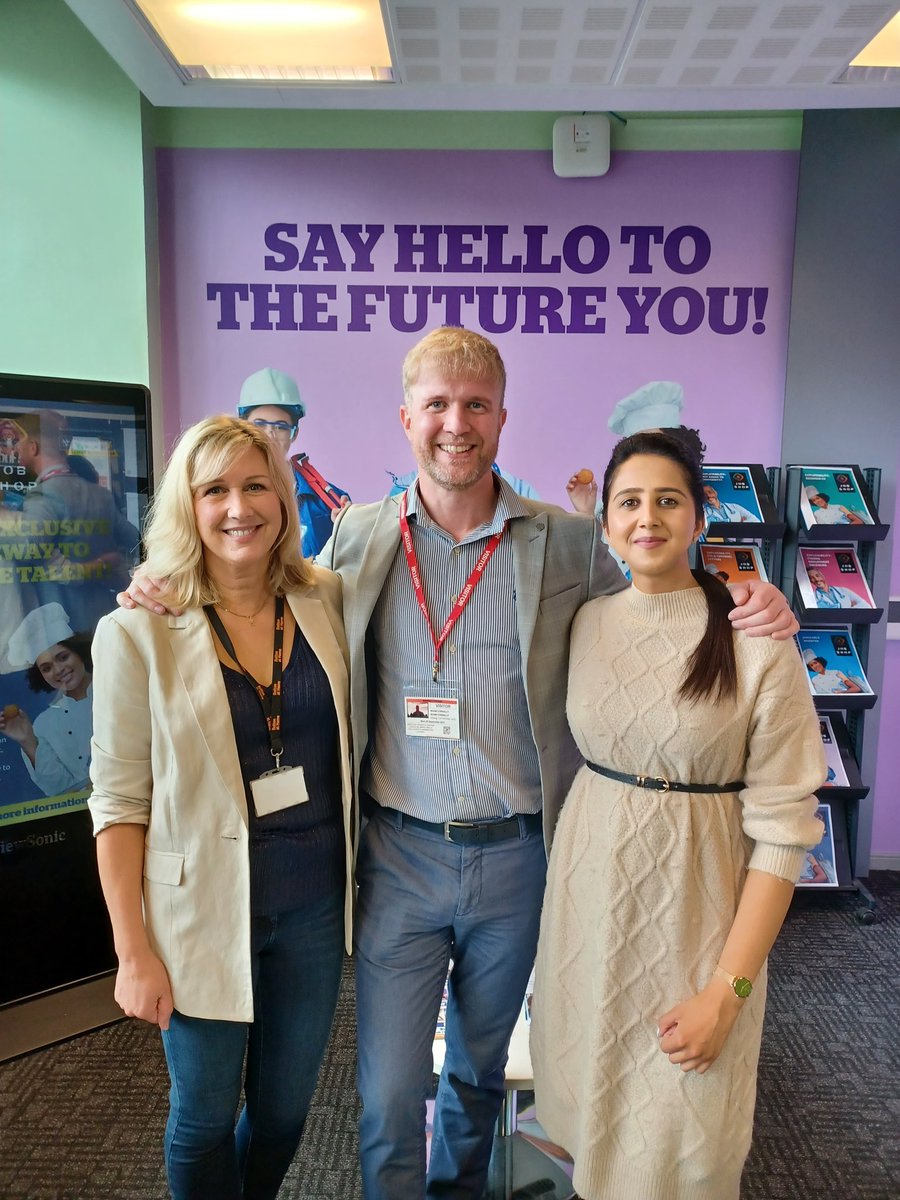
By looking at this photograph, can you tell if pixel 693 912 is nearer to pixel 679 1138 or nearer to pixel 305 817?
pixel 679 1138

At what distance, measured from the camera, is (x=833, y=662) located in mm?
3568

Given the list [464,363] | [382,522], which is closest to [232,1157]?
[382,522]

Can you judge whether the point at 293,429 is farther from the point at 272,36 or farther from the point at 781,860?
the point at 781,860

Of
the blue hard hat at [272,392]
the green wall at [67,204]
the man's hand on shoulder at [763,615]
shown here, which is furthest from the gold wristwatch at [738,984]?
the green wall at [67,204]

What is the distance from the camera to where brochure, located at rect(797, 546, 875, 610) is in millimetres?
3445

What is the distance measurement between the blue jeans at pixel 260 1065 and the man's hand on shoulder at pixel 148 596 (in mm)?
617

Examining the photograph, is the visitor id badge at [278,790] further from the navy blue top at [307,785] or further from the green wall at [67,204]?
the green wall at [67,204]

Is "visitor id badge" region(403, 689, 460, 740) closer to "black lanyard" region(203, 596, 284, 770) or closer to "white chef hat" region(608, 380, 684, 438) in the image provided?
"black lanyard" region(203, 596, 284, 770)

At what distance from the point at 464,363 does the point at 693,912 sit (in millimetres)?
1155

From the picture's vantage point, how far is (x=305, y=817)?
156 cm

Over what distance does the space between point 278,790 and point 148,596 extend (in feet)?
1.45

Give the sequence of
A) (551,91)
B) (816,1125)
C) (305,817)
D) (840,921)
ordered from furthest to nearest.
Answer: (840,921), (551,91), (816,1125), (305,817)

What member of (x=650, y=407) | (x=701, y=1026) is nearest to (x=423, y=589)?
(x=701, y=1026)

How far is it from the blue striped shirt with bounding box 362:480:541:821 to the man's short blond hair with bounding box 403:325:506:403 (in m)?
0.29
